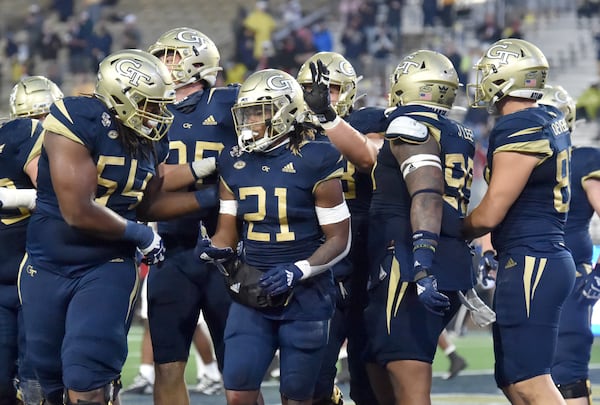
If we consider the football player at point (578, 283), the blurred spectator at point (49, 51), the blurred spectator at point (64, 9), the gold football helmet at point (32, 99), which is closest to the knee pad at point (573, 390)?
the football player at point (578, 283)

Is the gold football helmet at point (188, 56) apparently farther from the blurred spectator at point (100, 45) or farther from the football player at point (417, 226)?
the blurred spectator at point (100, 45)

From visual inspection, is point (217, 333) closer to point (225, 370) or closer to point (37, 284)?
point (225, 370)

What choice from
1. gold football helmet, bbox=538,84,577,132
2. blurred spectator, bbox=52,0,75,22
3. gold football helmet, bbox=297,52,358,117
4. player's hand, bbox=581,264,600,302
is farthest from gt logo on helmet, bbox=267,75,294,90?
blurred spectator, bbox=52,0,75,22

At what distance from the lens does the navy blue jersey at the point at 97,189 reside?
4.82 m

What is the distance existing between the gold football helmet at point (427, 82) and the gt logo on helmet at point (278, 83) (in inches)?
22.9

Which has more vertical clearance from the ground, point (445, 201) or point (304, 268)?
point (445, 201)

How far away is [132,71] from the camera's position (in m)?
4.94

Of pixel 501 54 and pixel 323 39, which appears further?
pixel 323 39

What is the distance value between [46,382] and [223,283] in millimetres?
1058

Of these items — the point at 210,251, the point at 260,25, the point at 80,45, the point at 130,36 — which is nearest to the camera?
the point at 210,251

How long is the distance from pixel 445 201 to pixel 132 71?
1.57m

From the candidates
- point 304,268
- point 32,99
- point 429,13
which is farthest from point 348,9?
point 304,268

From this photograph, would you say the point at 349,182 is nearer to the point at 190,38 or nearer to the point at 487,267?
the point at 487,267

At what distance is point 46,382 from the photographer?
5.04 m
